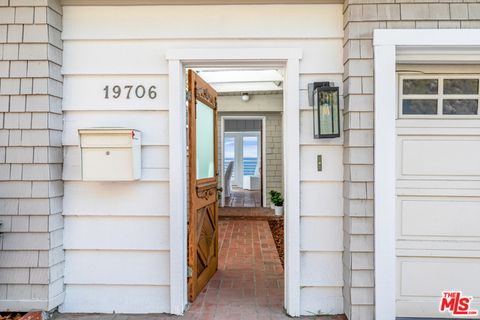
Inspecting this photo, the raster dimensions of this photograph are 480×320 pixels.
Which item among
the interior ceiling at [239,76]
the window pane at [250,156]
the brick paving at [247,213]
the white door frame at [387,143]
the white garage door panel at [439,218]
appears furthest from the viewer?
the window pane at [250,156]

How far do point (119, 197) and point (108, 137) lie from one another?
1.60 ft

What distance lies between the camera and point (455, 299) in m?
2.44

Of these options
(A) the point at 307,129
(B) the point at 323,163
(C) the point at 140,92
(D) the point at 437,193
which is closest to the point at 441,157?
(D) the point at 437,193

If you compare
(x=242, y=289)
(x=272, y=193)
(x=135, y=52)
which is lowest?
(x=242, y=289)

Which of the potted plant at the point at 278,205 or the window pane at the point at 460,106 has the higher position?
the window pane at the point at 460,106

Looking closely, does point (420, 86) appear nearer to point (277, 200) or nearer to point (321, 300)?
point (321, 300)

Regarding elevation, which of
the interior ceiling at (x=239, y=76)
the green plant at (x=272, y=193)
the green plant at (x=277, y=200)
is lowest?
the green plant at (x=277, y=200)

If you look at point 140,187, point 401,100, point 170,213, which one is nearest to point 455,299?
point 401,100

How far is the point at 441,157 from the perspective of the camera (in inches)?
96.3

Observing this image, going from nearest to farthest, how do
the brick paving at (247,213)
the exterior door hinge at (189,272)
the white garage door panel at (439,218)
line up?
the white garage door panel at (439,218)
the exterior door hinge at (189,272)
the brick paving at (247,213)

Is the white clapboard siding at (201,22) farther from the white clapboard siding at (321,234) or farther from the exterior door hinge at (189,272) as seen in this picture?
the exterior door hinge at (189,272)

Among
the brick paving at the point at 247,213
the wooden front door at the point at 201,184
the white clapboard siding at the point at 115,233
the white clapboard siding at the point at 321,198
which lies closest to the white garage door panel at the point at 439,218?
the white clapboard siding at the point at 321,198

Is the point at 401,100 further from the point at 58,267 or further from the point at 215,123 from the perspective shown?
the point at 58,267

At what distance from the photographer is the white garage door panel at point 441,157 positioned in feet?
7.98
